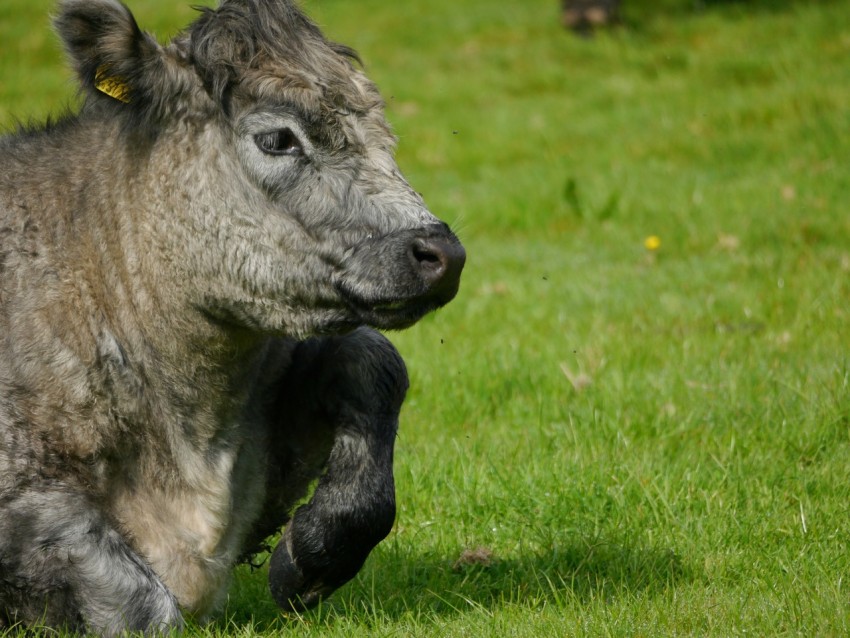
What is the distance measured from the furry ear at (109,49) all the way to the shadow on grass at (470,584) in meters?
1.91

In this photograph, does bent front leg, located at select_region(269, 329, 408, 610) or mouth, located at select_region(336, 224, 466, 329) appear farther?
bent front leg, located at select_region(269, 329, 408, 610)

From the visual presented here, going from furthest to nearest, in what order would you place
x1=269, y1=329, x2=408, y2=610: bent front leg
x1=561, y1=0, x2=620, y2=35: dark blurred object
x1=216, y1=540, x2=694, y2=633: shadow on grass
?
x1=561, y1=0, x2=620, y2=35: dark blurred object → x1=216, y1=540, x2=694, y2=633: shadow on grass → x1=269, y1=329, x2=408, y2=610: bent front leg

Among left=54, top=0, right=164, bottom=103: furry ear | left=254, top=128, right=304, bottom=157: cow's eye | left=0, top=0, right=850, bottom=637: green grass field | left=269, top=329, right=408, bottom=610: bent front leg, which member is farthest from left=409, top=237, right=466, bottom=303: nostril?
left=0, top=0, right=850, bottom=637: green grass field

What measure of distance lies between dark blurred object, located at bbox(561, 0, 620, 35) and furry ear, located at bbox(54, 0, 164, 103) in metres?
14.0

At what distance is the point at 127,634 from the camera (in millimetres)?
3846

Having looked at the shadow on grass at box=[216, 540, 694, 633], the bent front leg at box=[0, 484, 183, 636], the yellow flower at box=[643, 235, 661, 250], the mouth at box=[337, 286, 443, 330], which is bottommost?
the yellow flower at box=[643, 235, 661, 250]

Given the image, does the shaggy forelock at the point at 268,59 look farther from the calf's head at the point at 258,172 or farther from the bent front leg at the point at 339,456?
the bent front leg at the point at 339,456

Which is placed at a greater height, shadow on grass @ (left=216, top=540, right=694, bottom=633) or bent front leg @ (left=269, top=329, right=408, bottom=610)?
bent front leg @ (left=269, top=329, right=408, bottom=610)

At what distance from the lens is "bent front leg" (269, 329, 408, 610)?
424cm

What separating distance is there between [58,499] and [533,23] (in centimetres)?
1571

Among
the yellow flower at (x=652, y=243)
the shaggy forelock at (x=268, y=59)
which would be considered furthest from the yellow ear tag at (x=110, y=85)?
the yellow flower at (x=652, y=243)

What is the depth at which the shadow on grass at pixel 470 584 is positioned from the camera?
443 centimetres

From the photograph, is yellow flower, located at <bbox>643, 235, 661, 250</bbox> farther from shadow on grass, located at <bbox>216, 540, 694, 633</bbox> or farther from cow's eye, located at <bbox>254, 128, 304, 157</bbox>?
cow's eye, located at <bbox>254, 128, 304, 157</bbox>

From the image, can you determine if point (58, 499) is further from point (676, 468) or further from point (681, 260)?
point (681, 260)
